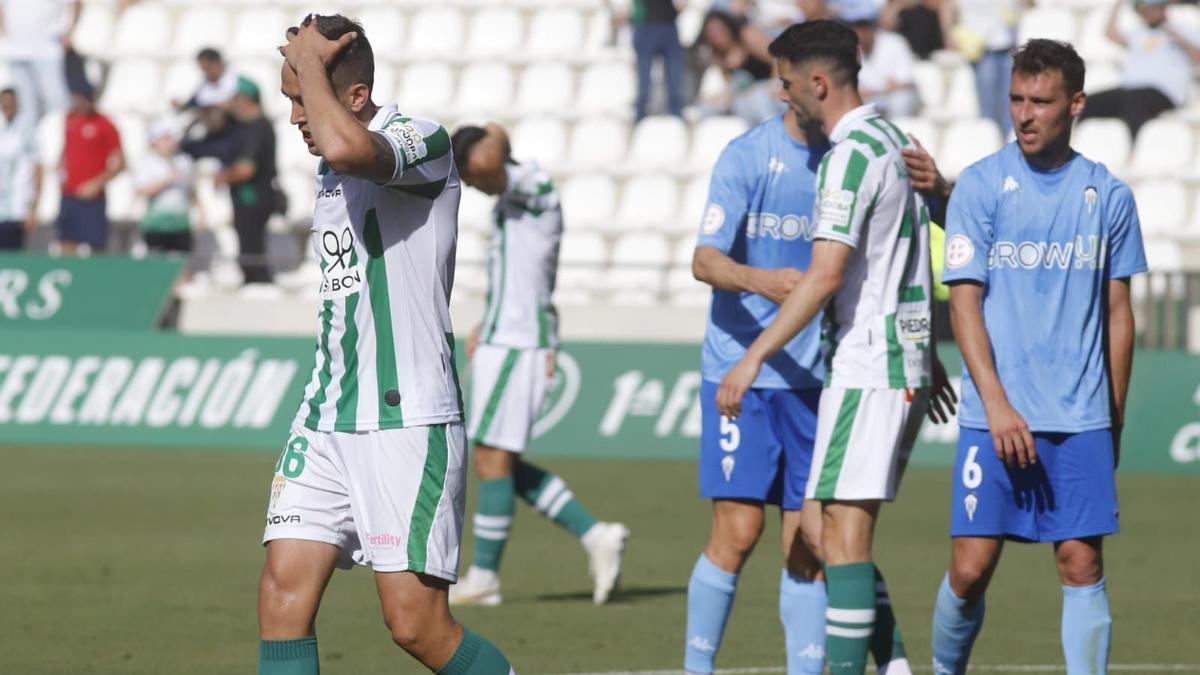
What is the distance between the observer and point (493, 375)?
35.2ft

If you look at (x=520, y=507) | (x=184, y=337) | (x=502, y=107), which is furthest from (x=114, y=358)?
(x=502, y=107)

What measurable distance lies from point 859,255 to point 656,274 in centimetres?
1311

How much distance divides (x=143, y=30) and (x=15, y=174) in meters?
5.56

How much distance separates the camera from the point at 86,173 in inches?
834

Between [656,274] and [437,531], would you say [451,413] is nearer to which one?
[437,531]

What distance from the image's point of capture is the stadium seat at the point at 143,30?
86.5ft

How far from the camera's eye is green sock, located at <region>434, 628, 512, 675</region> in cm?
591

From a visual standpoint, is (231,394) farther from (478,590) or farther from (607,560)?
(607,560)

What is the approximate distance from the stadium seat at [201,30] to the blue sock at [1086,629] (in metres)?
20.4

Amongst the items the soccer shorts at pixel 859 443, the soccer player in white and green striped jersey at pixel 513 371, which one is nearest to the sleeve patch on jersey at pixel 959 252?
the soccer shorts at pixel 859 443

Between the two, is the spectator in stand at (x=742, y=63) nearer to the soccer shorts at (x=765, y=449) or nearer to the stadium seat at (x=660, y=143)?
the stadium seat at (x=660, y=143)

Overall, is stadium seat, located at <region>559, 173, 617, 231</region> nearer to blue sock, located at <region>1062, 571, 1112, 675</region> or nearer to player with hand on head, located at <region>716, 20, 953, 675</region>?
player with hand on head, located at <region>716, 20, 953, 675</region>

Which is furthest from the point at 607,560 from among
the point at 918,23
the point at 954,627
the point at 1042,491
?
the point at 918,23

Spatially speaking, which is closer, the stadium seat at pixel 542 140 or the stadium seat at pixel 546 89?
the stadium seat at pixel 542 140
